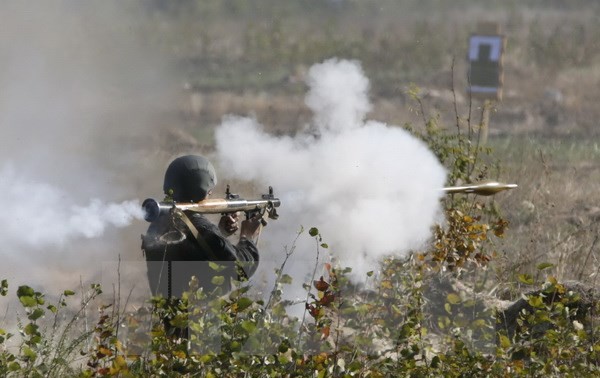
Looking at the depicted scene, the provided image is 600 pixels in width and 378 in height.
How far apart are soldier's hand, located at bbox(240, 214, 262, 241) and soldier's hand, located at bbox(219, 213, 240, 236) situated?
5 centimetres

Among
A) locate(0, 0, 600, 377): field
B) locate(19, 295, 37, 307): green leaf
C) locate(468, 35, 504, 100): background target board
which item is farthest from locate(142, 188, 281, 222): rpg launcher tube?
locate(468, 35, 504, 100): background target board

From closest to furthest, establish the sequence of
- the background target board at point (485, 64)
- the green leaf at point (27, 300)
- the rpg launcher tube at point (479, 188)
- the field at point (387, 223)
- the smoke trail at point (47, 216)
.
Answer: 1. the green leaf at point (27, 300)
2. the field at point (387, 223)
3. the smoke trail at point (47, 216)
4. the rpg launcher tube at point (479, 188)
5. the background target board at point (485, 64)

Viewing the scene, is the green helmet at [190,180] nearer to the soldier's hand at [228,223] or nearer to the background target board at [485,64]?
the soldier's hand at [228,223]

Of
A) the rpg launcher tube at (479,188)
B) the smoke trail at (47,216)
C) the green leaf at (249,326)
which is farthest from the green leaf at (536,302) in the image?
the rpg launcher tube at (479,188)

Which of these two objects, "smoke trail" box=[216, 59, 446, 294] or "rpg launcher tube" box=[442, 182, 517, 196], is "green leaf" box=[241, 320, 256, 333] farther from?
"rpg launcher tube" box=[442, 182, 517, 196]

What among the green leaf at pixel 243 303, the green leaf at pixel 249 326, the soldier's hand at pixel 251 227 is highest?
the soldier's hand at pixel 251 227

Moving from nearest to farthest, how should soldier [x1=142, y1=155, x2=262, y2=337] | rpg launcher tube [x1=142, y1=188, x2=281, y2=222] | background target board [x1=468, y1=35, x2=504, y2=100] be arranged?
1. rpg launcher tube [x1=142, y1=188, x2=281, y2=222]
2. soldier [x1=142, y1=155, x2=262, y2=337]
3. background target board [x1=468, y1=35, x2=504, y2=100]

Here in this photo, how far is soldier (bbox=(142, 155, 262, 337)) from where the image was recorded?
585 centimetres

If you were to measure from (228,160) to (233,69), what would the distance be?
637 cm

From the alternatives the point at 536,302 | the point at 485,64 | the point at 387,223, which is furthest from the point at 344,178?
the point at 485,64

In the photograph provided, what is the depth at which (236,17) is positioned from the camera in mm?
12945

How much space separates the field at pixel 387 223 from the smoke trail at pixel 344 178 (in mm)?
106

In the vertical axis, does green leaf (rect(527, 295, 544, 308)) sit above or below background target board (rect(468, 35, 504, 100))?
below

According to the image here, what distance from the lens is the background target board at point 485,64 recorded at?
1315 cm
